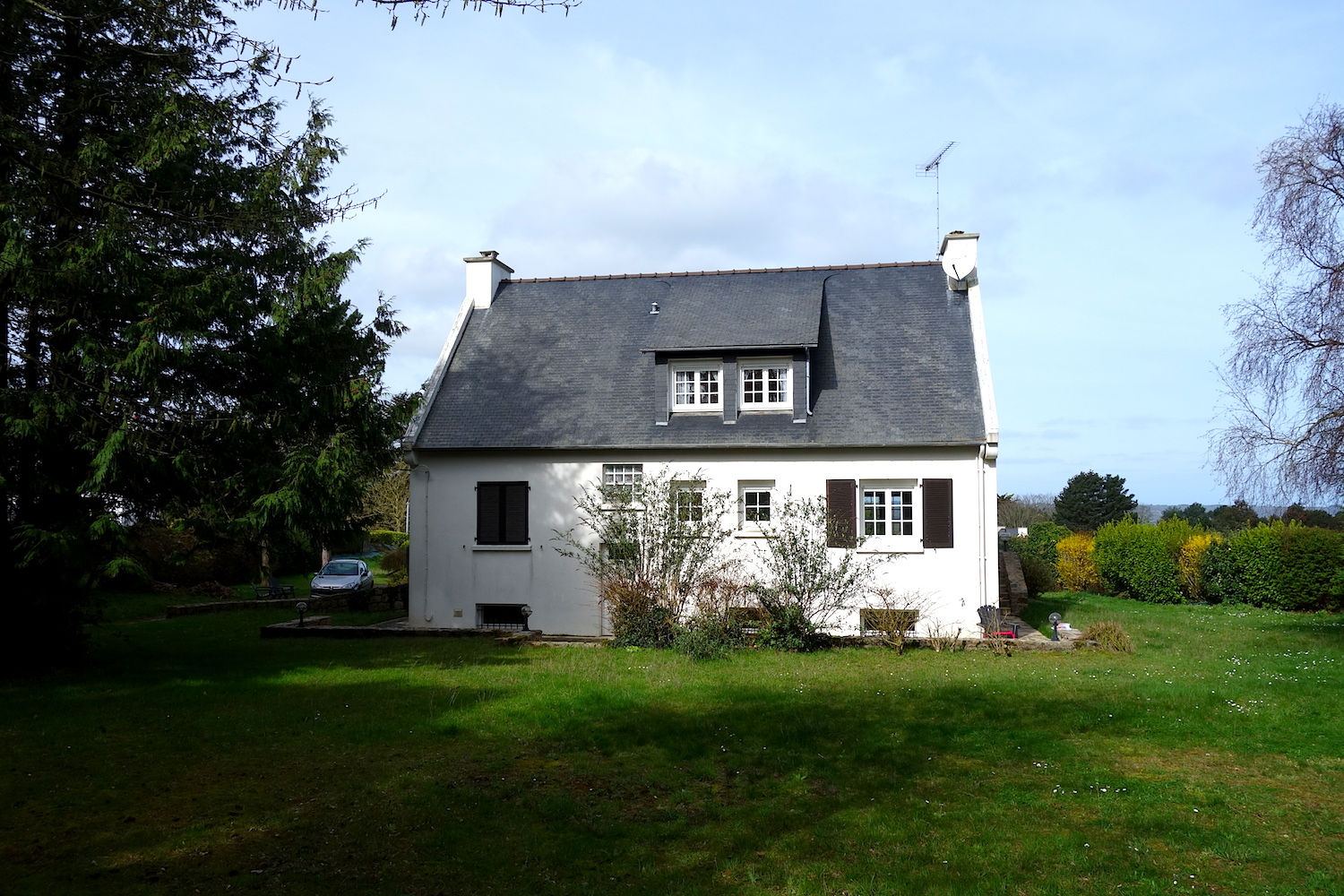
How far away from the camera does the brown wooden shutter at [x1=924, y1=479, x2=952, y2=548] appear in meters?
18.5

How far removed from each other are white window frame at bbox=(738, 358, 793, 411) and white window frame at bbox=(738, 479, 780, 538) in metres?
1.65

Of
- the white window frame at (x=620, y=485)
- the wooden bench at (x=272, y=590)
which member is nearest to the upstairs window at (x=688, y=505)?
the white window frame at (x=620, y=485)

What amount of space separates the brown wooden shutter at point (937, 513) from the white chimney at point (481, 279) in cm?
1198

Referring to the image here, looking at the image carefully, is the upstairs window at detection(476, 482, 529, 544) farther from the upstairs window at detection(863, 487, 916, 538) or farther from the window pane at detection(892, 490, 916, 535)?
the window pane at detection(892, 490, 916, 535)

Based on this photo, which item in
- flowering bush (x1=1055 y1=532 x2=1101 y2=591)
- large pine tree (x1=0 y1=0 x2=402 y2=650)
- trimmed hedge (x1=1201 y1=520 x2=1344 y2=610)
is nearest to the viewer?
large pine tree (x1=0 y1=0 x2=402 y2=650)

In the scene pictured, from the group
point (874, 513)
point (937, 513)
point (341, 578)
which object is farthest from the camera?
point (341, 578)

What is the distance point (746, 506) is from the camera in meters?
19.5

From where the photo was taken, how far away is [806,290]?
869 inches

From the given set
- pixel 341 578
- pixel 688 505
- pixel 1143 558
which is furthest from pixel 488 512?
pixel 1143 558

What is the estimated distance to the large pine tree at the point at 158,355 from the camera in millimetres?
10320

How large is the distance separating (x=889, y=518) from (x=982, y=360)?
3805 mm

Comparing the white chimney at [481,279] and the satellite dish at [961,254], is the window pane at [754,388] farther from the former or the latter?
the white chimney at [481,279]

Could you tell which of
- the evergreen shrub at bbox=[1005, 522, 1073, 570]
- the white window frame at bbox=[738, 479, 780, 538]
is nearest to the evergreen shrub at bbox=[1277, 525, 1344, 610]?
the evergreen shrub at bbox=[1005, 522, 1073, 570]

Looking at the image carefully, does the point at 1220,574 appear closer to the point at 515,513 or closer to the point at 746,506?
the point at 746,506
